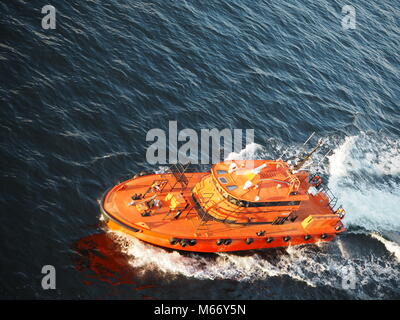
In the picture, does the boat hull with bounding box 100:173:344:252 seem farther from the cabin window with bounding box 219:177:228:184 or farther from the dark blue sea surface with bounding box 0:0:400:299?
the cabin window with bounding box 219:177:228:184

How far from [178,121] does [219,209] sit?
9.33 metres

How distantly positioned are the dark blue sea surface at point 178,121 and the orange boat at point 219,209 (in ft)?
3.59

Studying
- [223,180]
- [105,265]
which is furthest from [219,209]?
[105,265]

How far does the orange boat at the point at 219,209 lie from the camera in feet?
77.4

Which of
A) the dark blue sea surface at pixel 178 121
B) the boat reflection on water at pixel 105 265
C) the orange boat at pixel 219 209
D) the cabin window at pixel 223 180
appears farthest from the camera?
the cabin window at pixel 223 180

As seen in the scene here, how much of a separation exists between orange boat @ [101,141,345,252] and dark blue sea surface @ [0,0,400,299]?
1.10 metres

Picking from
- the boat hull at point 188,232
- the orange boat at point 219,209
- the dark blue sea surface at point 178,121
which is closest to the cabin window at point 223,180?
the orange boat at point 219,209

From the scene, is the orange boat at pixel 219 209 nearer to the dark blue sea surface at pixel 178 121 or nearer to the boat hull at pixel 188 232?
the boat hull at pixel 188 232

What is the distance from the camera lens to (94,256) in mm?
22016

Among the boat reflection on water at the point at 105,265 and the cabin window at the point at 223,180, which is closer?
the boat reflection on water at the point at 105,265

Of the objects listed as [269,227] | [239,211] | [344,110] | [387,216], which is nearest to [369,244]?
[387,216]

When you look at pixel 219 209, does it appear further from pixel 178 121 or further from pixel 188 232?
pixel 178 121

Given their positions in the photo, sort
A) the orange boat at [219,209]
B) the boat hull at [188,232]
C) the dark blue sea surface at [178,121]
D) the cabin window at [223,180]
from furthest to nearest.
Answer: the cabin window at [223,180], the orange boat at [219,209], the boat hull at [188,232], the dark blue sea surface at [178,121]

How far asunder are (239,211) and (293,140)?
12148 mm
